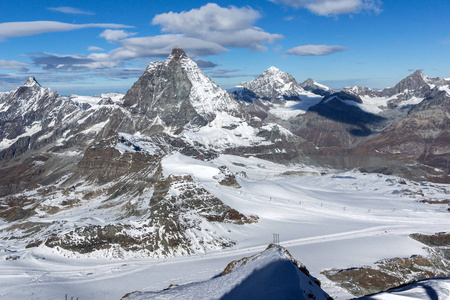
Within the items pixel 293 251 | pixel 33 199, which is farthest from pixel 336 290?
pixel 33 199

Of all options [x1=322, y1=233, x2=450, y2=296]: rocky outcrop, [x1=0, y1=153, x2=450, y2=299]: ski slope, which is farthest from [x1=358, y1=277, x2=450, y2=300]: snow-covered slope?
[x1=322, y1=233, x2=450, y2=296]: rocky outcrop

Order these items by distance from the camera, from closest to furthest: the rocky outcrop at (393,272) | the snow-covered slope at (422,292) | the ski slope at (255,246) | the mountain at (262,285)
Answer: the mountain at (262,285) → the snow-covered slope at (422,292) → the rocky outcrop at (393,272) → the ski slope at (255,246)

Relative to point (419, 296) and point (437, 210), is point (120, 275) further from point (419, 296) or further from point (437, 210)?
point (437, 210)

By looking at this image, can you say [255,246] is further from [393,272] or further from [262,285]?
[262,285]

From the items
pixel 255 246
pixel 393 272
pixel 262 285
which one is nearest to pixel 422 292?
pixel 262 285

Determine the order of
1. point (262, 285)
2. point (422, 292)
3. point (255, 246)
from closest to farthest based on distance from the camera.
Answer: point (262, 285) < point (422, 292) < point (255, 246)

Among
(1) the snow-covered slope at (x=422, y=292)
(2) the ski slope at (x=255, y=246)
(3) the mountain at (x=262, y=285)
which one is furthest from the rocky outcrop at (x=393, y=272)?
(3) the mountain at (x=262, y=285)

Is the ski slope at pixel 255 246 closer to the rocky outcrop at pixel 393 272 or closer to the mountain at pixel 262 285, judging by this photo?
the rocky outcrop at pixel 393 272

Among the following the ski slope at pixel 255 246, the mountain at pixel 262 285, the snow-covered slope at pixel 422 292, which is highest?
the mountain at pixel 262 285
